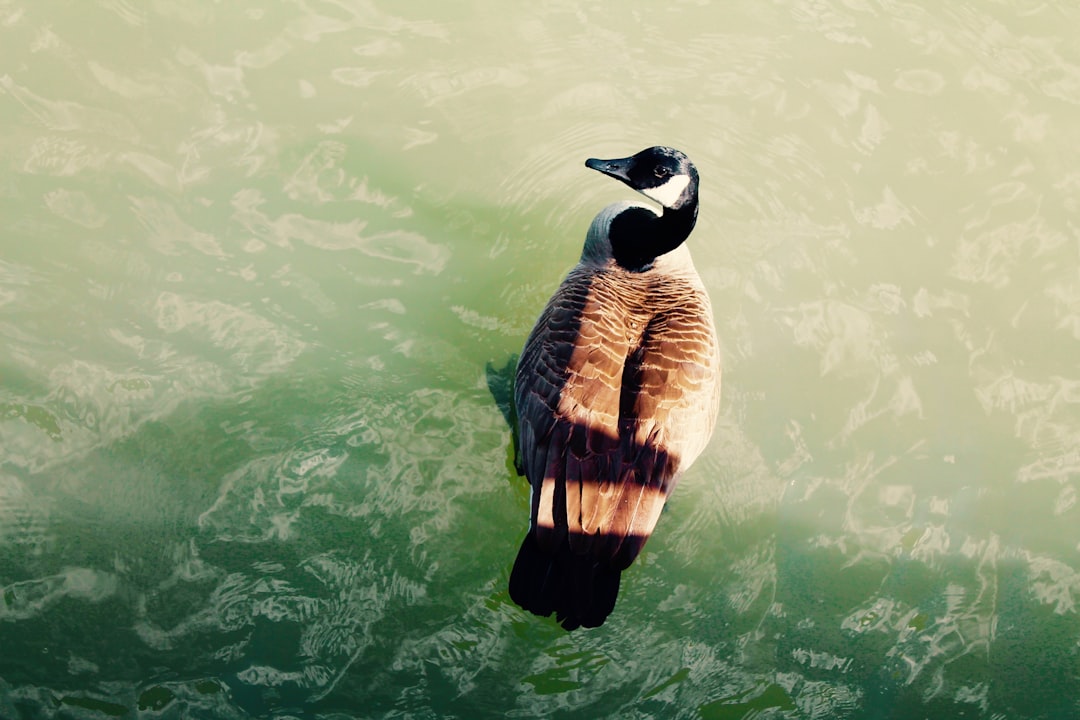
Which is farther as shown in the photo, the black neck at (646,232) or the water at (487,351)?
the black neck at (646,232)

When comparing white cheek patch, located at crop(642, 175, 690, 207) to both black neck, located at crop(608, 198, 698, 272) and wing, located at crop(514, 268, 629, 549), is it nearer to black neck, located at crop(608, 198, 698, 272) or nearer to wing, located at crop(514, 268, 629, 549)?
black neck, located at crop(608, 198, 698, 272)

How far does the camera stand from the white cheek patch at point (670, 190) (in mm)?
4262

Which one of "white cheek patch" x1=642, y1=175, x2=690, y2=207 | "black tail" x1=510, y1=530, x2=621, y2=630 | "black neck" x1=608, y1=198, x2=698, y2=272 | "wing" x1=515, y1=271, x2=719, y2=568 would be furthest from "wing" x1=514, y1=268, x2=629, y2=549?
"white cheek patch" x1=642, y1=175, x2=690, y2=207

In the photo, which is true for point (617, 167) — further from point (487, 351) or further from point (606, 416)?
point (606, 416)

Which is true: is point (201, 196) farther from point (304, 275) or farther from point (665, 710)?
point (665, 710)

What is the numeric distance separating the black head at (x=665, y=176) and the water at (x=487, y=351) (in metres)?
0.88

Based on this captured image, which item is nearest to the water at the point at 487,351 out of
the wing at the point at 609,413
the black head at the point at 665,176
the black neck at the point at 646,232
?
the black neck at the point at 646,232

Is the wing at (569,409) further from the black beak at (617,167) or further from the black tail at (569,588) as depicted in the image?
the black beak at (617,167)

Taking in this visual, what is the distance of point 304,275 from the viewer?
493cm

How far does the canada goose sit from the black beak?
9 centimetres

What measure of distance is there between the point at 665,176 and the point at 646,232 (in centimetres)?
32

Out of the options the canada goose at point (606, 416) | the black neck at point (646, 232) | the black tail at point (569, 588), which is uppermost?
the black neck at point (646, 232)

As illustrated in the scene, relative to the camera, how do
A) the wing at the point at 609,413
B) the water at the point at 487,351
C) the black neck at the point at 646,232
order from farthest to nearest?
the black neck at the point at 646,232 → the water at the point at 487,351 → the wing at the point at 609,413

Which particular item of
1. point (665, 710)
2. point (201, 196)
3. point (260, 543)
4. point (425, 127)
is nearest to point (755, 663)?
point (665, 710)
